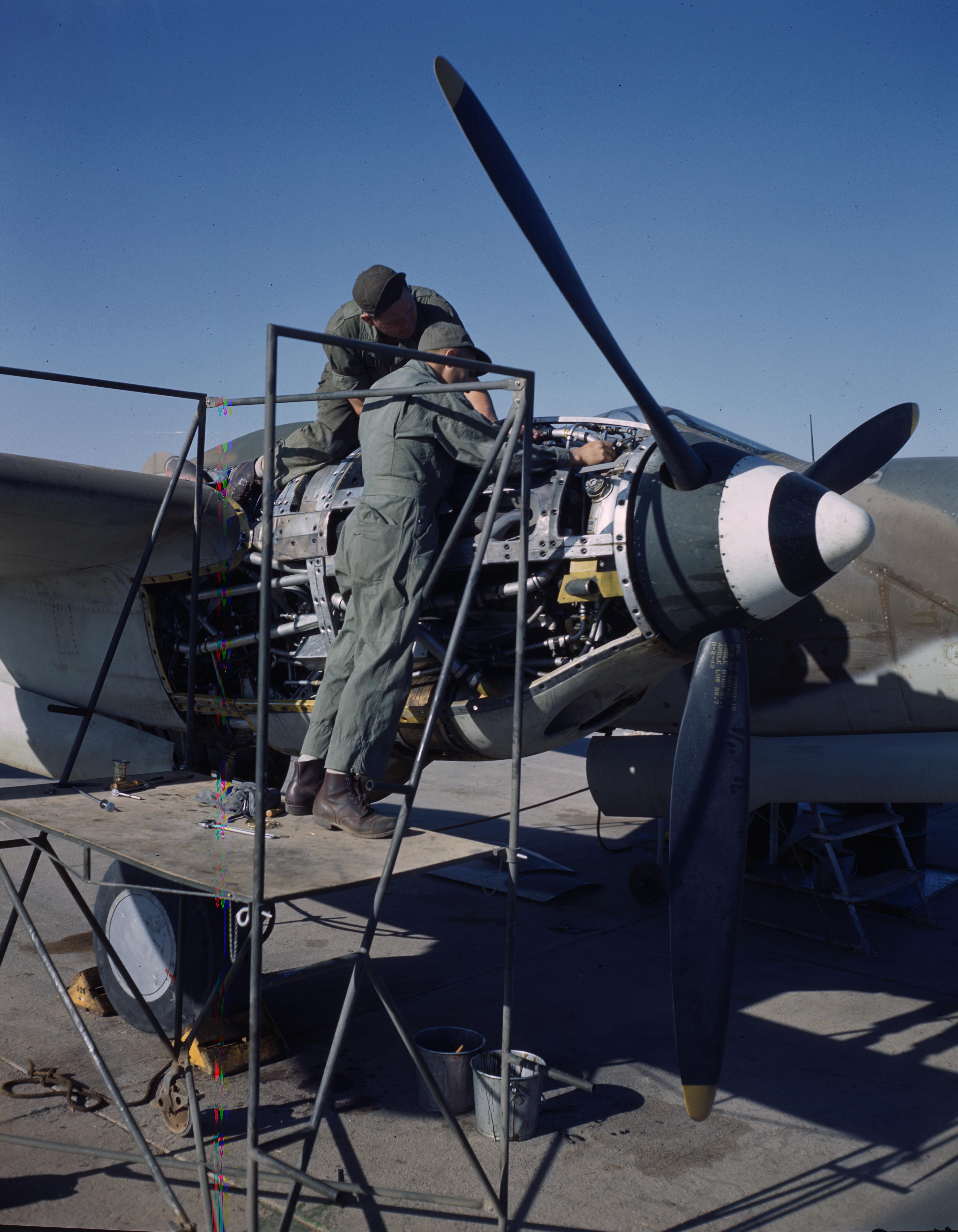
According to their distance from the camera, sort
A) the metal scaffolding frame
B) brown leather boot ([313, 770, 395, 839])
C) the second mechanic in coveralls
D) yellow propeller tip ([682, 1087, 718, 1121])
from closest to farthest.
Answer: the metal scaffolding frame < yellow propeller tip ([682, 1087, 718, 1121]) < brown leather boot ([313, 770, 395, 839]) < the second mechanic in coveralls

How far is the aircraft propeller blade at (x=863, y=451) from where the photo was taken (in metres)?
5.11

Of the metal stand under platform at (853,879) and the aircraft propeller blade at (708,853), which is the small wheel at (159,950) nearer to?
the aircraft propeller blade at (708,853)

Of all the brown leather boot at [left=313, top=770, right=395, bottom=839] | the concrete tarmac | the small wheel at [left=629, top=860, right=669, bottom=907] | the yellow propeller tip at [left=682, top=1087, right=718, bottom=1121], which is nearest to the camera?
the yellow propeller tip at [left=682, top=1087, right=718, bottom=1121]

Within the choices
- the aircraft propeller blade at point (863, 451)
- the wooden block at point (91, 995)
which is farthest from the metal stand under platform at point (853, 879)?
the wooden block at point (91, 995)

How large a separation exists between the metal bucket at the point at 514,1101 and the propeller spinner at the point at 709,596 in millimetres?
839

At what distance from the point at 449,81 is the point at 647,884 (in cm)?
652

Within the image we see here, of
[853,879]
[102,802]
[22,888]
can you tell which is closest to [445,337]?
[102,802]

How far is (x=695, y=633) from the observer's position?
173 inches

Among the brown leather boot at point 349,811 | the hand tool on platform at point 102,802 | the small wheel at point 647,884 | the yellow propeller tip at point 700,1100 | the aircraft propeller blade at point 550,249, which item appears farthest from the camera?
the small wheel at point 647,884

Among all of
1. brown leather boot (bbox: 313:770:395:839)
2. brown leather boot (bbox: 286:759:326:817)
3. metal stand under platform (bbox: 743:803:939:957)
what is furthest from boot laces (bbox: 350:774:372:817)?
metal stand under platform (bbox: 743:803:939:957)

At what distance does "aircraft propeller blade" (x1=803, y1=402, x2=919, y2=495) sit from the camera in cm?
511

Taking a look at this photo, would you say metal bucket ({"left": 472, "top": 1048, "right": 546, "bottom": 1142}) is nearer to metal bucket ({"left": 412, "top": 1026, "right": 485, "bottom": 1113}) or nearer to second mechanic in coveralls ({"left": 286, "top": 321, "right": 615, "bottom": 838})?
metal bucket ({"left": 412, "top": 1026, "right": 485, "bottom": 1113})

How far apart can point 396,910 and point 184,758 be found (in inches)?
112

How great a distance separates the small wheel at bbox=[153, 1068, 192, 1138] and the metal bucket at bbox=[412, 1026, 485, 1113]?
1.09 m
